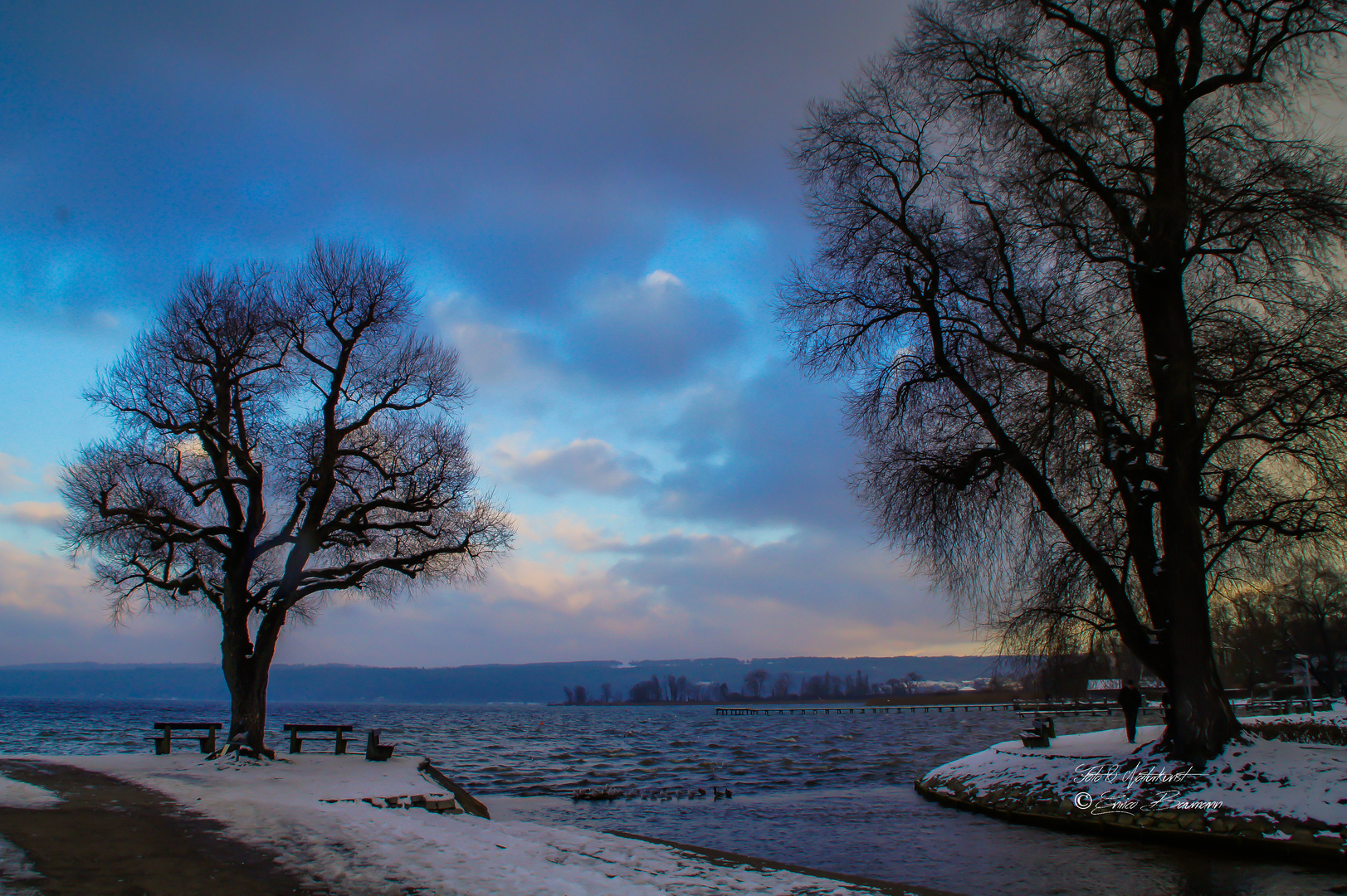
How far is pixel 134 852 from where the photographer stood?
26.1 feet

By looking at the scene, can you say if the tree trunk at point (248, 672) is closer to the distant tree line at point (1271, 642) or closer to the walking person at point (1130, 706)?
the distant tree line at point (1271, 642)

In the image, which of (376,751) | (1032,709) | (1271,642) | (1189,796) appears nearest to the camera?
(1189,796)

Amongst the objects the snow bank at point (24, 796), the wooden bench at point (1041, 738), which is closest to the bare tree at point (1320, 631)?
the wooden bench at point (1041, 738)

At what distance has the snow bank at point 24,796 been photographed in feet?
34.8

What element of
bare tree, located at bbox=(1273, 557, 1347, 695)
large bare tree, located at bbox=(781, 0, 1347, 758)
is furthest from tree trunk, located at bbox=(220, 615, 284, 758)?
bare tree, located at bbox=(1273, 557, 1347, 695)

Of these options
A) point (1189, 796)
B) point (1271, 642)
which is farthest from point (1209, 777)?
point (1271, 642)

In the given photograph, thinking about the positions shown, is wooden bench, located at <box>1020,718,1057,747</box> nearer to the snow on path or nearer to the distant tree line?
the distant tree line

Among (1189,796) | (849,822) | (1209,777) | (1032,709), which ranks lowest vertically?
(1032,709)

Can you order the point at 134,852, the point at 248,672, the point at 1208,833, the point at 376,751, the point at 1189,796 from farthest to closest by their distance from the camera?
the point at 376,751
the point at 248,672
the point at 1189,796
the point at 1208,833
the point at 134,852

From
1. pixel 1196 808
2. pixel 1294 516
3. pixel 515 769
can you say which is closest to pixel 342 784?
pixel 1196 808

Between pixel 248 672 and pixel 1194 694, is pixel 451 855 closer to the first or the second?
pixel 248 672

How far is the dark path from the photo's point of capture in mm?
6734

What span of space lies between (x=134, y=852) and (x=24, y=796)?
5.53 meters

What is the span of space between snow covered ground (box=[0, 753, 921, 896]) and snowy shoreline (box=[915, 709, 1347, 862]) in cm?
908
